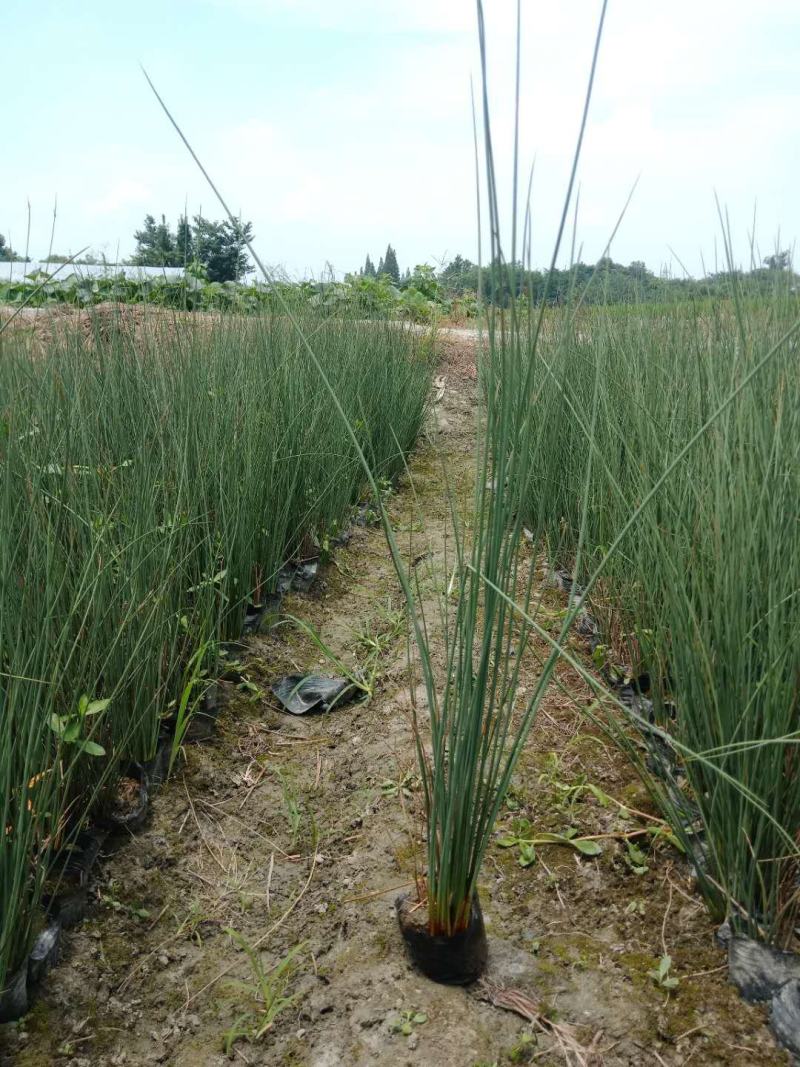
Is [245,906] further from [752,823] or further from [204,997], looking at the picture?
[752,823]

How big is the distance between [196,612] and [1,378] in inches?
33.9

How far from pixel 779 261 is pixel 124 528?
1.88m

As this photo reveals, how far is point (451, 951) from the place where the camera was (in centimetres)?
136

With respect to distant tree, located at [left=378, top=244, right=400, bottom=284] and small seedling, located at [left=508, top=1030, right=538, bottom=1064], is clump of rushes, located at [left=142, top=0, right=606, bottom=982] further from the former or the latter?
distant tree, located at [left=378, top=244, right=400, bottom=284]

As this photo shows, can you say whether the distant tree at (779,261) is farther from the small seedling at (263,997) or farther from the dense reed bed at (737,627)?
the small seedling at (263,997)

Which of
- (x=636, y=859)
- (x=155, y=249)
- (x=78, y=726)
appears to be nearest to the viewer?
(x=78, y=726)

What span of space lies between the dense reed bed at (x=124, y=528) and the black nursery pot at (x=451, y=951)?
641 mm

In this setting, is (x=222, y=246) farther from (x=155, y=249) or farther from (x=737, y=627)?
(x=737, y=627)

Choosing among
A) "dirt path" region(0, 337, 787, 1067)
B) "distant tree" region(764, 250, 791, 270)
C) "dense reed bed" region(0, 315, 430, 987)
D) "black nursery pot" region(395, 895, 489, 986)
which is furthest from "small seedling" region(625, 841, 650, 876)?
"distant tree" region(764, 250, 791, 270)

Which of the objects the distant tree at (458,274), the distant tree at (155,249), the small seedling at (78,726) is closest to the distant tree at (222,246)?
the distant tree at (155,249)

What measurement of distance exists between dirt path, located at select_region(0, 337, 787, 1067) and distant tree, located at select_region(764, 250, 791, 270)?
129 cm

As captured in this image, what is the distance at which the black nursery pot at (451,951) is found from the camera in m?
1.35

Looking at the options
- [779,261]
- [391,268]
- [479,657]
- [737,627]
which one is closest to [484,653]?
[479,657]

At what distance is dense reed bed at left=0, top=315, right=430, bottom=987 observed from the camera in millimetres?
1402
